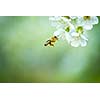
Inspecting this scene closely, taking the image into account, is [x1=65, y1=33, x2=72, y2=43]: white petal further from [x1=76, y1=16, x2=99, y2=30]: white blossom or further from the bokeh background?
[x1=76, y1=16, x2=99, y2=30]: white blossom

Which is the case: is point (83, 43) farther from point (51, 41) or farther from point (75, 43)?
Result: point (51, 41)

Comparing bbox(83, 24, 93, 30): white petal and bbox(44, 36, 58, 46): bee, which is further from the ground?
bbox(83, 24, 93, 30): white petal

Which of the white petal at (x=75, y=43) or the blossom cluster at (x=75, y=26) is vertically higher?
the blossom cluster at (x=75, y=26)

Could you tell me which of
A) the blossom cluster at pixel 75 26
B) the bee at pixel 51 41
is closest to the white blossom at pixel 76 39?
the blossom cluster at pixel 75 26

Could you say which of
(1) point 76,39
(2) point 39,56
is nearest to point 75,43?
(1) point 76,39

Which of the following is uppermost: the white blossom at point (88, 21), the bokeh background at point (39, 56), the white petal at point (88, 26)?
the white blossom at point (88, 21)

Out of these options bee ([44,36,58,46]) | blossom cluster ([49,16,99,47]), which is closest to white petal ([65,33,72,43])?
blossom cluster ([49,16,99,47])

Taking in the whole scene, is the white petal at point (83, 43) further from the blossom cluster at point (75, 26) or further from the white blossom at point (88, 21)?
the white blossom at point (88, 21)
